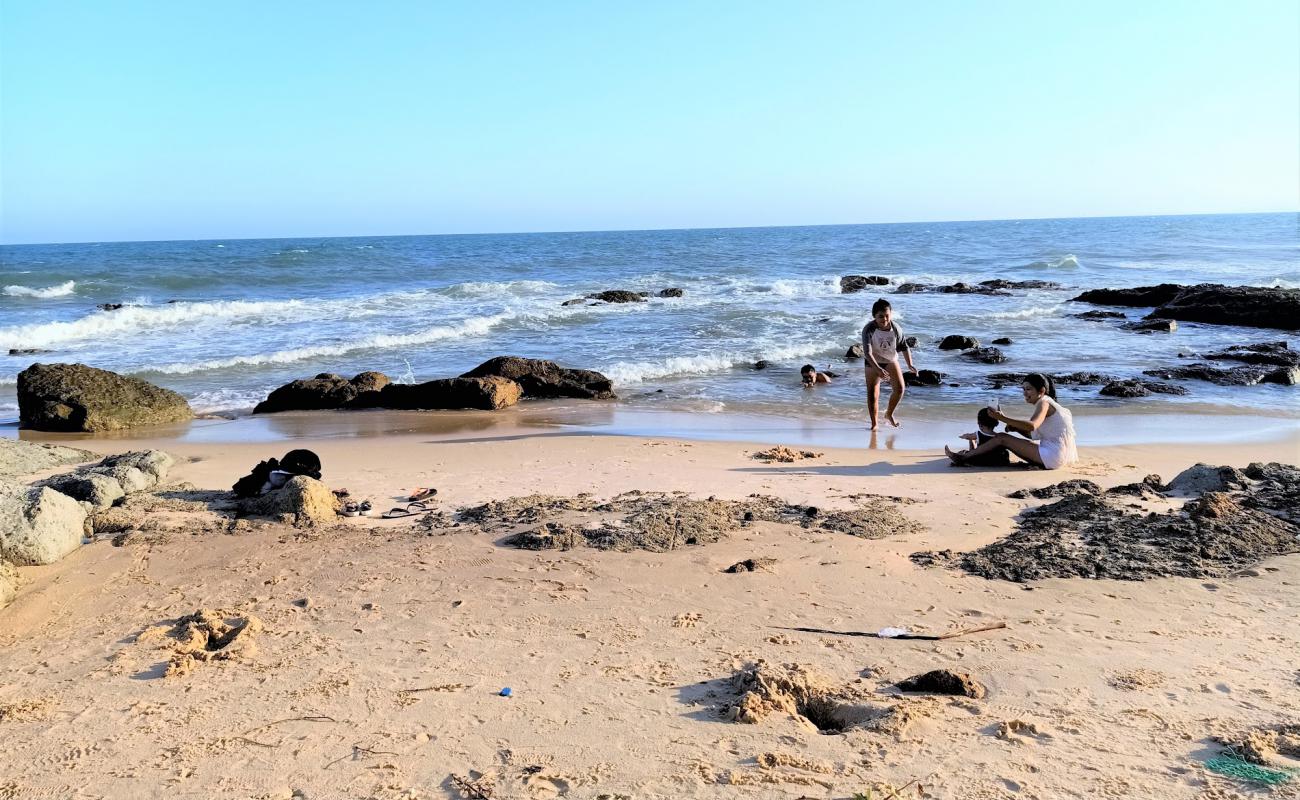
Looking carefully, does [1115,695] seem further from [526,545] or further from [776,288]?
[776,288]

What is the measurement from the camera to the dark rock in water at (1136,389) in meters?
11.8

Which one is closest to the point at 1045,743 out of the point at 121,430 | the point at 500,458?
the point at 500,458

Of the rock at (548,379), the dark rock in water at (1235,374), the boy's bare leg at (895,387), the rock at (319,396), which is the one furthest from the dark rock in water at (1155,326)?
the rock at (319,396)

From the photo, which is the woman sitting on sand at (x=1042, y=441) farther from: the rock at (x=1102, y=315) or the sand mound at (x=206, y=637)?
the rock at (x=1102, y=315)

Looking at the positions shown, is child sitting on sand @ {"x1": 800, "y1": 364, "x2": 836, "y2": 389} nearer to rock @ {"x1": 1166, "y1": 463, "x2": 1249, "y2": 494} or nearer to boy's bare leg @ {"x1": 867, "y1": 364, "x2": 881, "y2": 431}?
boy's bare leg @ {"x1": 867, "y1": 364, "x2": 881, "y2": 431}

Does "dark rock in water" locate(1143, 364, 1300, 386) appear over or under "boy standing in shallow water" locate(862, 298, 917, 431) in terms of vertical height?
under

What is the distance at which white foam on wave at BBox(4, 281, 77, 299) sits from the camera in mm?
31734

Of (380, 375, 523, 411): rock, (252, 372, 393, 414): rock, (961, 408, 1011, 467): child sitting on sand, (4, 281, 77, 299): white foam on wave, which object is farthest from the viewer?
(4, 281, 77, 299): white foam on wave

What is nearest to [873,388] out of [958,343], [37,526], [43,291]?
[37,526]

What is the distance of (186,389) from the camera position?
13492 mm

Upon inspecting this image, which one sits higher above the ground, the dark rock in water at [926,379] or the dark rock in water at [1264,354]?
the dark rock in water at [1264,354]

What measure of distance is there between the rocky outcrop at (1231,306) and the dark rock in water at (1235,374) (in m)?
6.60

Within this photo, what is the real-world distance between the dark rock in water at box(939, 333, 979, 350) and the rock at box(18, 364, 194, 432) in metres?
12.3

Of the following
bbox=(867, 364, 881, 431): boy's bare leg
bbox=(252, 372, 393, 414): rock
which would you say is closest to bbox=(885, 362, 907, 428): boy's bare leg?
bbox=(867, 364, 881, 431): boy's bare leg
